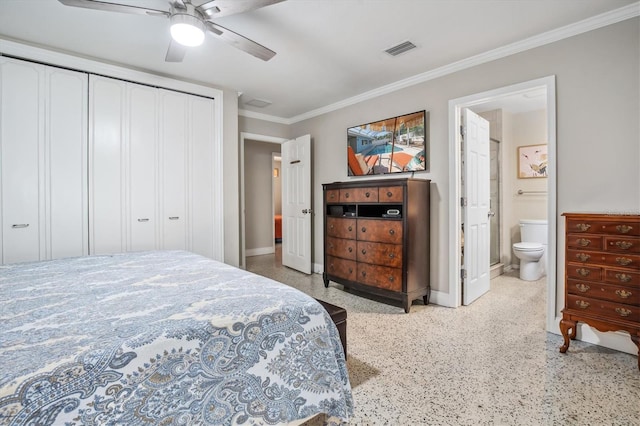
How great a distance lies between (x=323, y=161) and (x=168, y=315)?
375 centimetres

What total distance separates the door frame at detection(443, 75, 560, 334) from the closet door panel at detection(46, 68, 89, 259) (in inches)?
146

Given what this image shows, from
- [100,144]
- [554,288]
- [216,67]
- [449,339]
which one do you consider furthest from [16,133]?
[554,288]

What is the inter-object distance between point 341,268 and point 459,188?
63.2 inches

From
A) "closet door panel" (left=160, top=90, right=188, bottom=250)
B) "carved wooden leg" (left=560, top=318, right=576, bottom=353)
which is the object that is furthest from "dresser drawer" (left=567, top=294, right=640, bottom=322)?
"closet door panel" (left=160, top=90, right=188, bottom=250)

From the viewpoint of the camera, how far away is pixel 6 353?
2.79ft

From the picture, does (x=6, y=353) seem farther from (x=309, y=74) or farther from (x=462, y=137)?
(x=462, y=137)

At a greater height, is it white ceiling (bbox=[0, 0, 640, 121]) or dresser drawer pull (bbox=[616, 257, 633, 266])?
white ceiling (bbox=[0, 0, 640, 121])

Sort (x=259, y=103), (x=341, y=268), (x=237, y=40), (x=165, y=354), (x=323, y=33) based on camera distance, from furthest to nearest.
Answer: (x=259, y=103) < (x=341, y=268) < (x=323, y=33) < (x=237, y=40) < (x=165, y=354)

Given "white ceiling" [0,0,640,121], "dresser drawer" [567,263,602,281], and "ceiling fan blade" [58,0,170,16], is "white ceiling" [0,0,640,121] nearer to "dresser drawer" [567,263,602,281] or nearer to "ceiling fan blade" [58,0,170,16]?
"ceiling fan blade" [58,0,170,16]

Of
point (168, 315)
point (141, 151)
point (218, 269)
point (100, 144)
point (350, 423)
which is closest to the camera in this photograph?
point (168, 315)

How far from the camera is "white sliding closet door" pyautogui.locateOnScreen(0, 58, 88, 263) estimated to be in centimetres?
267

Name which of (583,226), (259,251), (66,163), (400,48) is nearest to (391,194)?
(400,48)

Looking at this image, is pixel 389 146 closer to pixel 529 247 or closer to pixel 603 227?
pixel 603 227

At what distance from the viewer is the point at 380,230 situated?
10.7ft
